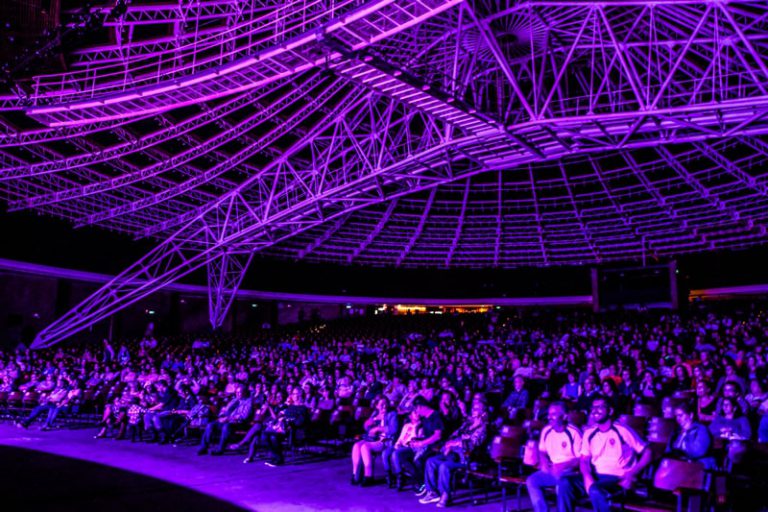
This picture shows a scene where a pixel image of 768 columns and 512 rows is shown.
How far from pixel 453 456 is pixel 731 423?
3.53 meters

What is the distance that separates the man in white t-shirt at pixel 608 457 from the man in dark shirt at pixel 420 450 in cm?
245

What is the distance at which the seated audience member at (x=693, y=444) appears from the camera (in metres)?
7.04

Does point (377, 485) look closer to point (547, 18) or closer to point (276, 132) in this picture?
Answer: point (547, 18)

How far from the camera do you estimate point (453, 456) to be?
8.55 metres

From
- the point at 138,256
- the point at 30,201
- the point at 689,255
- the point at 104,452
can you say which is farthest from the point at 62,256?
the point at 689,255

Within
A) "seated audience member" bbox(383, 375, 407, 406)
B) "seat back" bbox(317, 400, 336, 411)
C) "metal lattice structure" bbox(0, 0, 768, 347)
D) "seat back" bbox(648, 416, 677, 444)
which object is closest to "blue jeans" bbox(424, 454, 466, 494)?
"seat back" bbox(648, 416, 677, 444)

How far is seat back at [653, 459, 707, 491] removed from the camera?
21.4 ft

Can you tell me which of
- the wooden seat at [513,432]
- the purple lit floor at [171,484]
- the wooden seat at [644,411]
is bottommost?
the purple lit floor at [171,484]

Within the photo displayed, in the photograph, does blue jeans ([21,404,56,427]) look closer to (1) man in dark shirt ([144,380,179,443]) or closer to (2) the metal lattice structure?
(1) man in dark shirt ([144,380,179,443])

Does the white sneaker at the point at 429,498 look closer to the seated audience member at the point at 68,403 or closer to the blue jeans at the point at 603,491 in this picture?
the blue jeans at the point at 603,491

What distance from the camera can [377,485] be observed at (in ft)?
30.7

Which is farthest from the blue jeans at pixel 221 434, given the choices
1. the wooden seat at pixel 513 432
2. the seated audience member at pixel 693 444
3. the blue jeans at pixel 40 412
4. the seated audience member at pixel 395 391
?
the seated audience member at pixel 693 444

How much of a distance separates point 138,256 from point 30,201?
10.1 metres

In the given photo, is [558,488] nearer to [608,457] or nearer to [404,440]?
[608,457]
